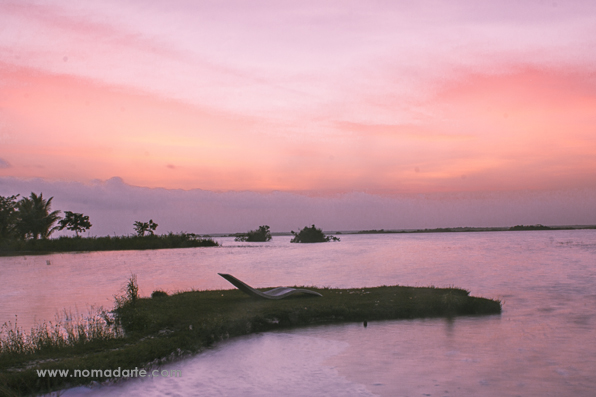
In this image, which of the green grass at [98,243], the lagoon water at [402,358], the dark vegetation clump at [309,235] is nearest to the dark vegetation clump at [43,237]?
the green grass at [98,243]

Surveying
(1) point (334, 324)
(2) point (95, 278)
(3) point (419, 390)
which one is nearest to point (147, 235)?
(2) point (95, 278)

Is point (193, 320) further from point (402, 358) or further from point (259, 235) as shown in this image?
point (259, 235)

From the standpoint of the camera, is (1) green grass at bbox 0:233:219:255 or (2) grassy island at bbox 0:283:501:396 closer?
(2) grassy island at bbox 0:283:501:396

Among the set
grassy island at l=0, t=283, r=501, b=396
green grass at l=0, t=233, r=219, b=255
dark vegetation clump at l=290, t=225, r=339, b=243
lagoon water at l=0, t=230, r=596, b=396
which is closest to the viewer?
grassy island at l=0, t=283, r=501, b=396

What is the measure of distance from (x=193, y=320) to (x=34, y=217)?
78.4 metres

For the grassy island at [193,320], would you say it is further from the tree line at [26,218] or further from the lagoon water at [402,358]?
the tree line at [26,218]

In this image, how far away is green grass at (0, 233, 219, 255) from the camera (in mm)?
71863

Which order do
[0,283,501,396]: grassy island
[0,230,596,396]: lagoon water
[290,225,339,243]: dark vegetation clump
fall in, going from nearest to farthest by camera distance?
1. [0,283,501,396]: grassy island
2. [0,230,596,396]: lagoon water
3. [290,225,339,243]: dark vegetation clump

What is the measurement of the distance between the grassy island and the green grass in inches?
2463

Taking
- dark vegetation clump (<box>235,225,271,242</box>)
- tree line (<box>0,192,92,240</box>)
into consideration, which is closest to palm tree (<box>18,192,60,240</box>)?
tree line (<box>0,192,92,240</box>)

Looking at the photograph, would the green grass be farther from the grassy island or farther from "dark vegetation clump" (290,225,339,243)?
the grassy island

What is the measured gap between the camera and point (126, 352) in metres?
11.2

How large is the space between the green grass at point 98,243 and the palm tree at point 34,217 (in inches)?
202

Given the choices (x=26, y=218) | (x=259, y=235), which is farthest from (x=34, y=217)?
(x=259, y=235)
